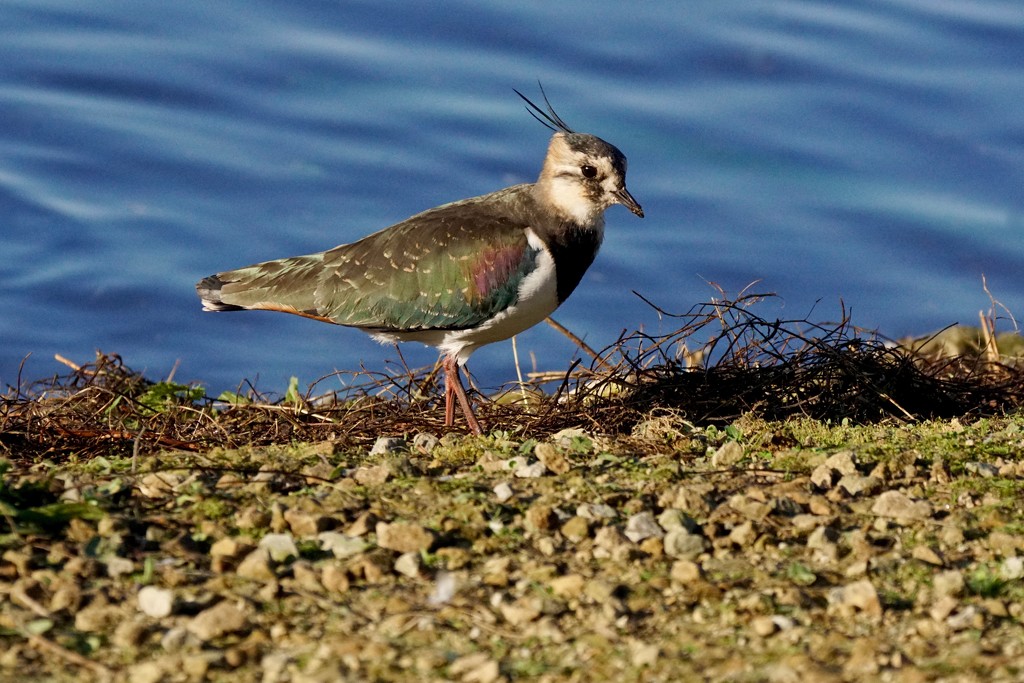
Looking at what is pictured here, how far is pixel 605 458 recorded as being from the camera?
16.6 ft

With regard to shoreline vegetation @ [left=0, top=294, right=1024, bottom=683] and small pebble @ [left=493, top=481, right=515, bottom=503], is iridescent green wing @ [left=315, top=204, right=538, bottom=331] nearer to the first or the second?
shoreline vegetation @ [left=0, top=294, right=1024, bottom=683]

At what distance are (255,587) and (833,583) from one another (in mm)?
1634

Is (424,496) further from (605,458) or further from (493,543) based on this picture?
(605,458)

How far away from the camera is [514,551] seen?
4.18 meters

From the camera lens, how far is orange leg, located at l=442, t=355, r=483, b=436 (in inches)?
237

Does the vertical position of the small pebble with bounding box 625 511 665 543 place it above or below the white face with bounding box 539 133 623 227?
below

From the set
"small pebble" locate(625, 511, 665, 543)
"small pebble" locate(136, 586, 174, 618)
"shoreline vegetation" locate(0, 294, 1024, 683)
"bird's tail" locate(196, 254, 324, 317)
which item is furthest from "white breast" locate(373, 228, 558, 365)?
"small pebble" locate(136, 586, 174, 618)

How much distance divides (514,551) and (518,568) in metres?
0.15

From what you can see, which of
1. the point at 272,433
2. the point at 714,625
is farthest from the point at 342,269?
the point at 714,625

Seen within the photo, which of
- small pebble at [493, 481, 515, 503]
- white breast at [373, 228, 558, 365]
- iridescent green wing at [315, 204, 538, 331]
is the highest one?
iridescent green wing at [315, 204, 538, 331]

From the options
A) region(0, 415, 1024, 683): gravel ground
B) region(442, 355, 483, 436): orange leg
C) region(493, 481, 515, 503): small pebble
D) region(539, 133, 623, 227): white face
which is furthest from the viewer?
region(539, 133, 623, 227): white face

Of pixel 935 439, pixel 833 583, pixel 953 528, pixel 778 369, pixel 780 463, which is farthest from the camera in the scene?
pixel 778 369

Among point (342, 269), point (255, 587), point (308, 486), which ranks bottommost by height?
point (255, 587)

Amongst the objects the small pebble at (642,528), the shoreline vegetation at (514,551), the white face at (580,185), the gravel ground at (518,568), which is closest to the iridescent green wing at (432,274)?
the white face at (580,185)
